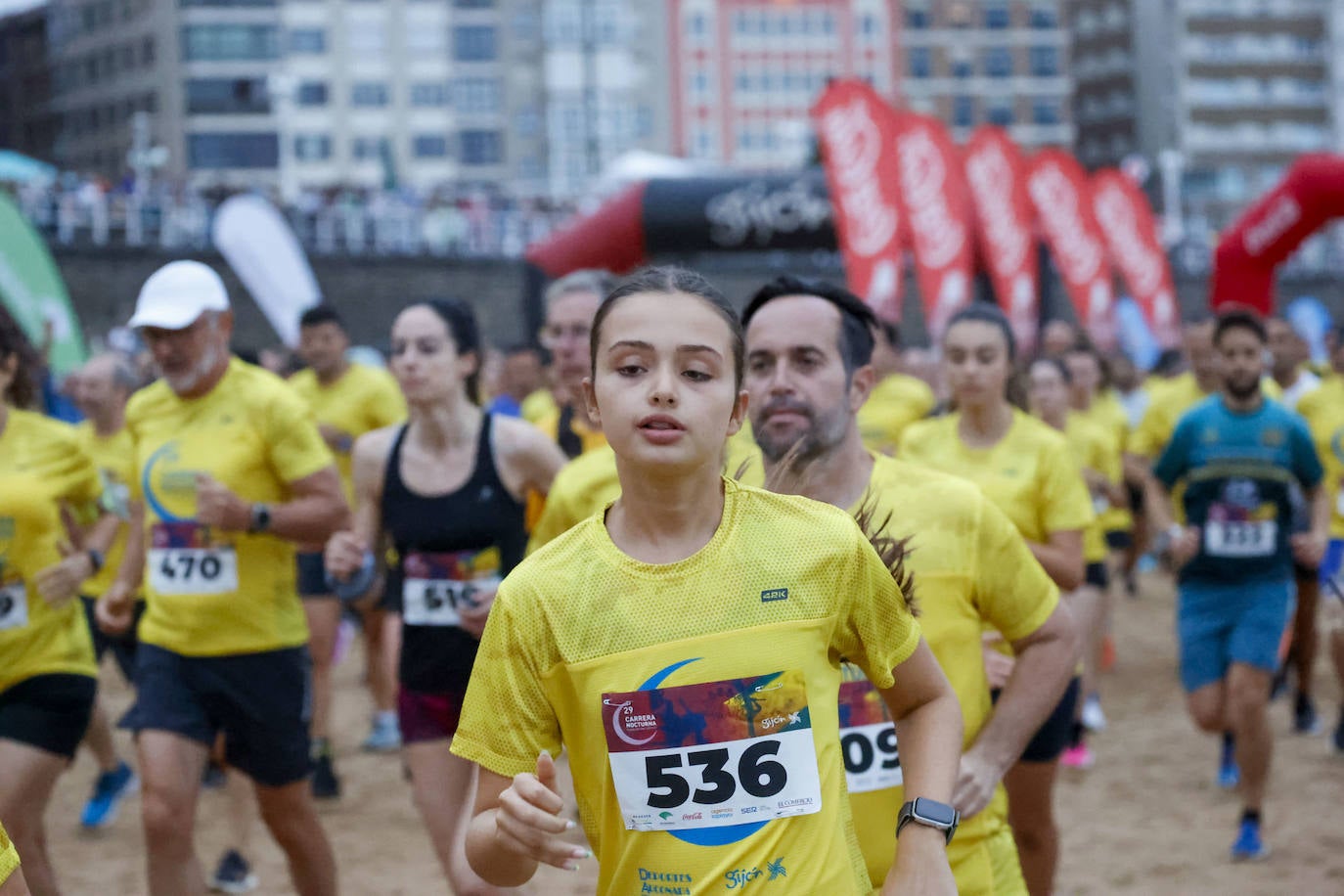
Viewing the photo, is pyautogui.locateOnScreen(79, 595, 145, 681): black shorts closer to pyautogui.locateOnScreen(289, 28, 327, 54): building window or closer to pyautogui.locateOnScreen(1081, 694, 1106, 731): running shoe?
pyautogui.locateOnScreen(1081, 694, 1106, 731): running shoe

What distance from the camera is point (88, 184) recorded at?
3219 cm

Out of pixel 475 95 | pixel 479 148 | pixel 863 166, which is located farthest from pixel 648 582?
pixel 475 95

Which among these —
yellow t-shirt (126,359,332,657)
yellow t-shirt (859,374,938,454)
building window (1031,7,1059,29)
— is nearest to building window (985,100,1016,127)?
building window (1031,7,1059,29)

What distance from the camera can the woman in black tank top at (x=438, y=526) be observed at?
15.4 ft

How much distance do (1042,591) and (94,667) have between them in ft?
9.60

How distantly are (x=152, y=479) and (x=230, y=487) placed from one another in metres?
0.25

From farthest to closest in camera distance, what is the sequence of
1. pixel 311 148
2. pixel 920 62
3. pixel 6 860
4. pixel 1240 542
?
pixel 920 62 → pixel 311 148 → pixel 1240 542 → pixel 6 860

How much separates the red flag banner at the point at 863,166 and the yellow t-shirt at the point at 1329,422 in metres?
6.79

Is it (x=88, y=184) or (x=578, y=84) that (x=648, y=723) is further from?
(x=578, y=84)

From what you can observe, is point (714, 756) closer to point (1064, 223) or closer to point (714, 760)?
point (714, 760)

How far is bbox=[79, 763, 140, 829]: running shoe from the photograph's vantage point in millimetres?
7457

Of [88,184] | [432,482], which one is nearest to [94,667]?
[432,482]

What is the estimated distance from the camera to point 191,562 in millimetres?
4926

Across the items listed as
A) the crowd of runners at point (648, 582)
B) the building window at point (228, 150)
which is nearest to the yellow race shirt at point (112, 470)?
the crowd of runners at point (648, 582)
